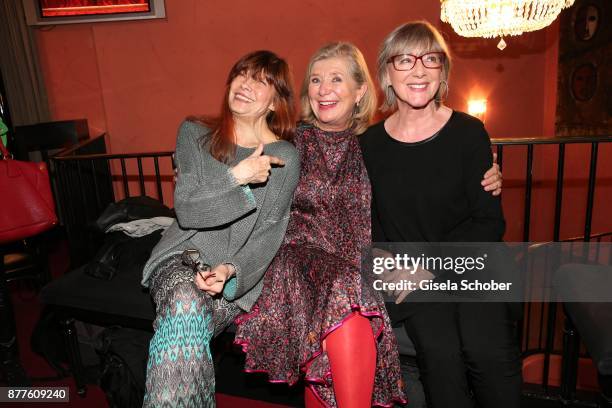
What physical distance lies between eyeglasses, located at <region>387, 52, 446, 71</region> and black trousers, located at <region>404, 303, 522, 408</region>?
40.4 inches

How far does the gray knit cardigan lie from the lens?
5.63 feet

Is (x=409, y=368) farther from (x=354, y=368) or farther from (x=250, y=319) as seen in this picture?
(x=250, y=319)

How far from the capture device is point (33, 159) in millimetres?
4547

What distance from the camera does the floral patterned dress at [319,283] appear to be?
164cm

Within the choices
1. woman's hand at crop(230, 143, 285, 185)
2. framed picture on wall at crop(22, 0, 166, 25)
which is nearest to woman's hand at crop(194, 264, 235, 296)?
woman's hand at crop(230, 143, 285, 185)

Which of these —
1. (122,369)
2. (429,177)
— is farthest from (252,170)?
(122,369)

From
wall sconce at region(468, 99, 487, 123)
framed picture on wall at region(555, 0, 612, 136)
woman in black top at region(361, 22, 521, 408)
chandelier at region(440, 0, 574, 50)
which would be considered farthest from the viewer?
wall sconce at region(468, 99, 487, 123)

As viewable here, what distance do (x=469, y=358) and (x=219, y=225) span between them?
1.06 meters

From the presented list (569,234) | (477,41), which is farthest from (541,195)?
(477,41)

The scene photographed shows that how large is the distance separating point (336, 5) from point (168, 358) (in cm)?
489

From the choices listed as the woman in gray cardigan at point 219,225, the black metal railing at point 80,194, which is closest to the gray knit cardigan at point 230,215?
the woman in gray cardigan at point 219,225

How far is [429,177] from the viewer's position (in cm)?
190

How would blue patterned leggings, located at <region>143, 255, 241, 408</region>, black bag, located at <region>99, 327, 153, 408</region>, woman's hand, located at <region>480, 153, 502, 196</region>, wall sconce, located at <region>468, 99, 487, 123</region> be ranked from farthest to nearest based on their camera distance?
wall sconce, located at <region>468, 99, 487, 123</region>, black bag, located at <region>99, 327, 153, 408</region>, woman's hand, located at <region>480, 153, 502, 196</region>, blue patterned leggings, located at <region>143, 255, 241, 408</region>

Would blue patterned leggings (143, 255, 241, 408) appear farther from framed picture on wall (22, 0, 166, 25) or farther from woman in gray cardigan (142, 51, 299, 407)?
framed picture on wall (22, 0, 166, 25)
